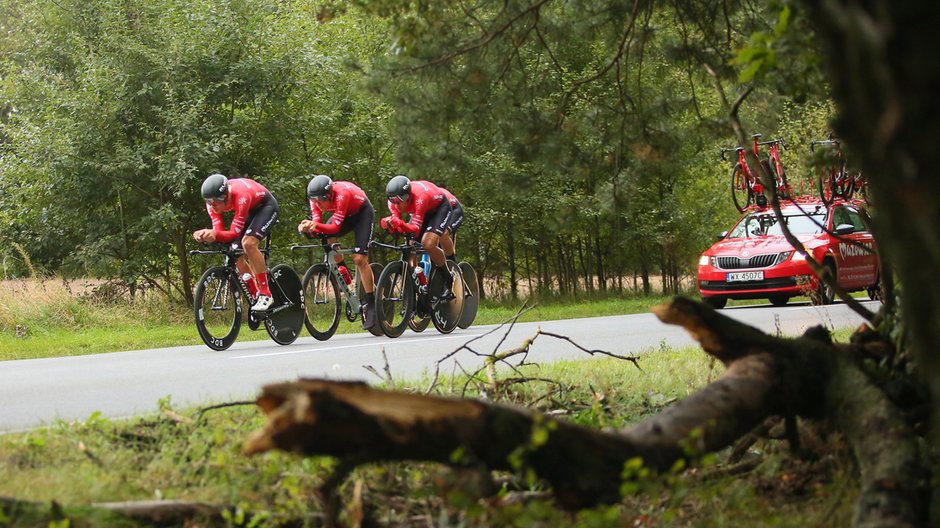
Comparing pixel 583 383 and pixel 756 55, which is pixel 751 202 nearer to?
pixel 583 383

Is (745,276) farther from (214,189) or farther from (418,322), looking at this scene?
(214,189)

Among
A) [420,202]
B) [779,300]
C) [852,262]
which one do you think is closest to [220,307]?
[420,202]

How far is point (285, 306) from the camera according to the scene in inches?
524

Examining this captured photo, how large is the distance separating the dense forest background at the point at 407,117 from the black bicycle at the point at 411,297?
1423 millimetres

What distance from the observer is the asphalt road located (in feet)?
24.8

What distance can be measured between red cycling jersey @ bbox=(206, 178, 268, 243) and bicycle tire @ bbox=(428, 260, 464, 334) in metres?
2.98

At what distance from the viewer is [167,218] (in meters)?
19.5

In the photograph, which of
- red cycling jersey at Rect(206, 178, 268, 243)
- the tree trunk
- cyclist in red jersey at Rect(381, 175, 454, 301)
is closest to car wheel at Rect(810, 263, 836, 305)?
cyclist in red jersey at Rect(381, 175, 454, 301)

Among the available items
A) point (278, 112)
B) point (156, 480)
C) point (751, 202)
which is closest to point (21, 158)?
point (278, 112)

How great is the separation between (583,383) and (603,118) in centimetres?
193

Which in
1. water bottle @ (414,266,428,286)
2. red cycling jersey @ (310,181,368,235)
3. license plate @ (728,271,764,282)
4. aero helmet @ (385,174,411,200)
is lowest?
license plate @ (728,271,764,282)

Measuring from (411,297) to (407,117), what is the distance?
23.0ft

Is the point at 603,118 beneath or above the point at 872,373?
above

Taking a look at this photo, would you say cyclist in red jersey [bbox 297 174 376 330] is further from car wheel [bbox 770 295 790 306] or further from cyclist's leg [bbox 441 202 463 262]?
car wheel [bbox 770 295 790 306]
